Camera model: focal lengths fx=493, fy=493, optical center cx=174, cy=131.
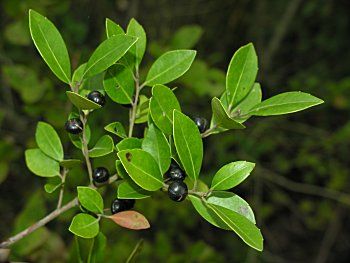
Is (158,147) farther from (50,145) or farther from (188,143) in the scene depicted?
(50,145)

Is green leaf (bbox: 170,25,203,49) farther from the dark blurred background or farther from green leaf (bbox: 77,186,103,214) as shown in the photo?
green leaf (bbox: 77,186,103,214)

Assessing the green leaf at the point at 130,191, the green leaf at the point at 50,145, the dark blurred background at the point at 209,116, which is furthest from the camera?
the dark blurred background at the point at 209,116

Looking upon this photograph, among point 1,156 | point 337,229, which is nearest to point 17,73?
point 1,156

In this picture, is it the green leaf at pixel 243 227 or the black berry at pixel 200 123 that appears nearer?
the green leaf at pixel 243 227

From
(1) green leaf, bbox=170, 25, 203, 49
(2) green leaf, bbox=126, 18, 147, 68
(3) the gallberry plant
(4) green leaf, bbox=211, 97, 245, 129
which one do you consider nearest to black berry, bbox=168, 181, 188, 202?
(3) the gallberry plant

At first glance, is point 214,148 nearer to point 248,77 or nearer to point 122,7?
point 122,7

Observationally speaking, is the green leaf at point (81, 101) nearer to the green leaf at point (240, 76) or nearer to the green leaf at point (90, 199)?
the green leaf at point (90, 199)

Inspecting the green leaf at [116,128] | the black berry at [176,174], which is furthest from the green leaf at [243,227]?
the green leaf at [116,128]
